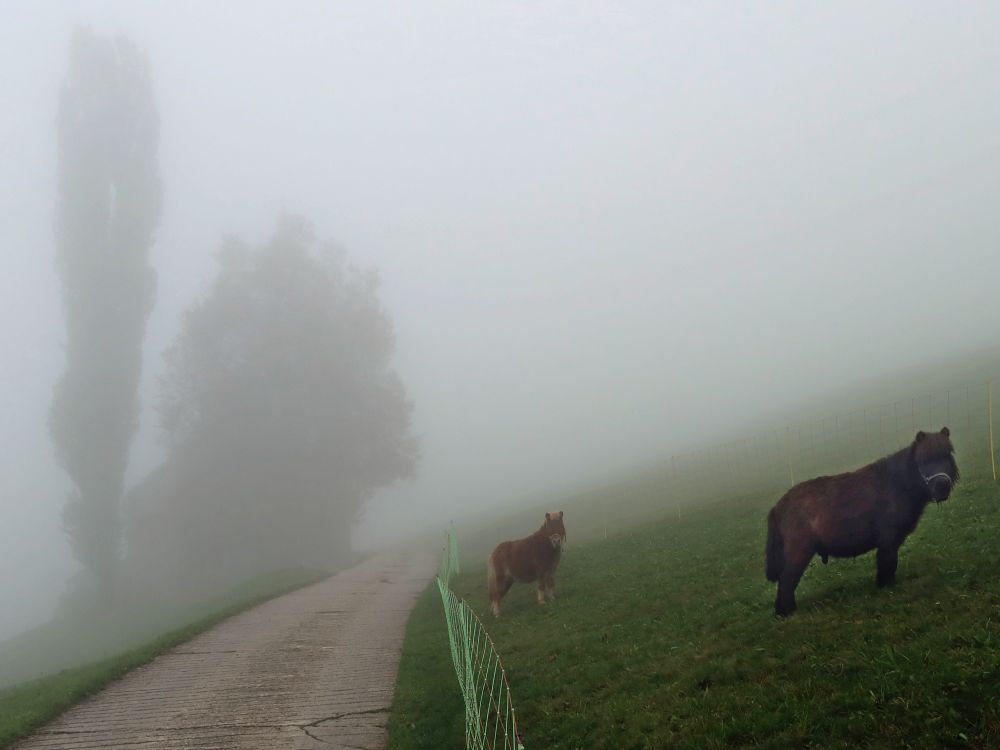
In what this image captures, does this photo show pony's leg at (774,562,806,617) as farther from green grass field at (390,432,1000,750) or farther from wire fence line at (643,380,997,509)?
wire fence line at (643,380,997,509)

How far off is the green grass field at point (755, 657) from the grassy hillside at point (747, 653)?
0.03 metres

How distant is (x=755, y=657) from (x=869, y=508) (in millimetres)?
2914

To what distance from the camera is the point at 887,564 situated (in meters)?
10.2

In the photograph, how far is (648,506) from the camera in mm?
41875

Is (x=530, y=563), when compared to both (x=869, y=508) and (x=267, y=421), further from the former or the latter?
(x=267, y=421)

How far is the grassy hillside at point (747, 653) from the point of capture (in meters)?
6.67

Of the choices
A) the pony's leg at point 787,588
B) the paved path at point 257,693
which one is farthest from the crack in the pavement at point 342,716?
the pony's leg at point 787,588

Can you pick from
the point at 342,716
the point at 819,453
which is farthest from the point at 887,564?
the point at 819,453

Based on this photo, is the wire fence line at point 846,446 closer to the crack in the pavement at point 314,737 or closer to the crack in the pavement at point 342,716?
the crack in the pavement at point 342,716

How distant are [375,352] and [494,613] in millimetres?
40776

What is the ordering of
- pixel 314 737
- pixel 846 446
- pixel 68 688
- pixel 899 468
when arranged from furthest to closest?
pixel 846 446
pixel 68 688
pixel 314 737
pixel 899 468

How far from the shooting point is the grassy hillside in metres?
6.67

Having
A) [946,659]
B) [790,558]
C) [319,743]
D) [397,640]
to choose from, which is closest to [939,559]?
[790,558]

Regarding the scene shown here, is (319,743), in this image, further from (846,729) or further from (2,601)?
(2,601)
